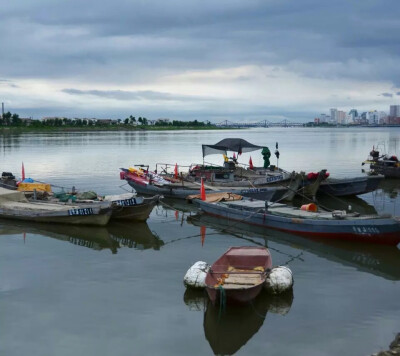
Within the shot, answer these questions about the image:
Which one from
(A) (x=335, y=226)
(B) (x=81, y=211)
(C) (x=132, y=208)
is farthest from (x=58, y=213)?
(A) (x=335, y=226)

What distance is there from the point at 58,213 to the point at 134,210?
3403 mm

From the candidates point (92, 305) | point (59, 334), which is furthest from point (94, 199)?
point (59, 334)

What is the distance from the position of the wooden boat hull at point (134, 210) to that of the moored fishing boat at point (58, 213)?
0.69m

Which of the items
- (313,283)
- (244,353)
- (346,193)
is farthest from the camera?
(346,193)

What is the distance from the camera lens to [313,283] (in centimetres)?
1524

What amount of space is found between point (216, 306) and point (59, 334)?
12.7ft

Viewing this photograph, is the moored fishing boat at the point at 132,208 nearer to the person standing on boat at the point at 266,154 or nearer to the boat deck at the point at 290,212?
the boat deck at the point at 290,212

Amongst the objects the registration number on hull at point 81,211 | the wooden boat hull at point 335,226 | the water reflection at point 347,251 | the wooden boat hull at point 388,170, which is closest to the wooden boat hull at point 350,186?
the wooden boat hull at point 388,170

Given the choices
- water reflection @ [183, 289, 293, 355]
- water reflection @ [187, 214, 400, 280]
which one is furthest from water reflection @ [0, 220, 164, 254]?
water reflection @ [183, 289, 293, 355]

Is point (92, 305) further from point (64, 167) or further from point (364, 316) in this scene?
point (64, 167)

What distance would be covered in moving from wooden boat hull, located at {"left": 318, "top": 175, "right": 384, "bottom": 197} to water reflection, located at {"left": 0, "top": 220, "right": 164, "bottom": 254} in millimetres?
13618

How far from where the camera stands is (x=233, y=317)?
12.5m

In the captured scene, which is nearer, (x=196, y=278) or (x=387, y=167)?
(x=196, y=278)

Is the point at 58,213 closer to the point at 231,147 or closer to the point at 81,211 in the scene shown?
the point at 81,211
